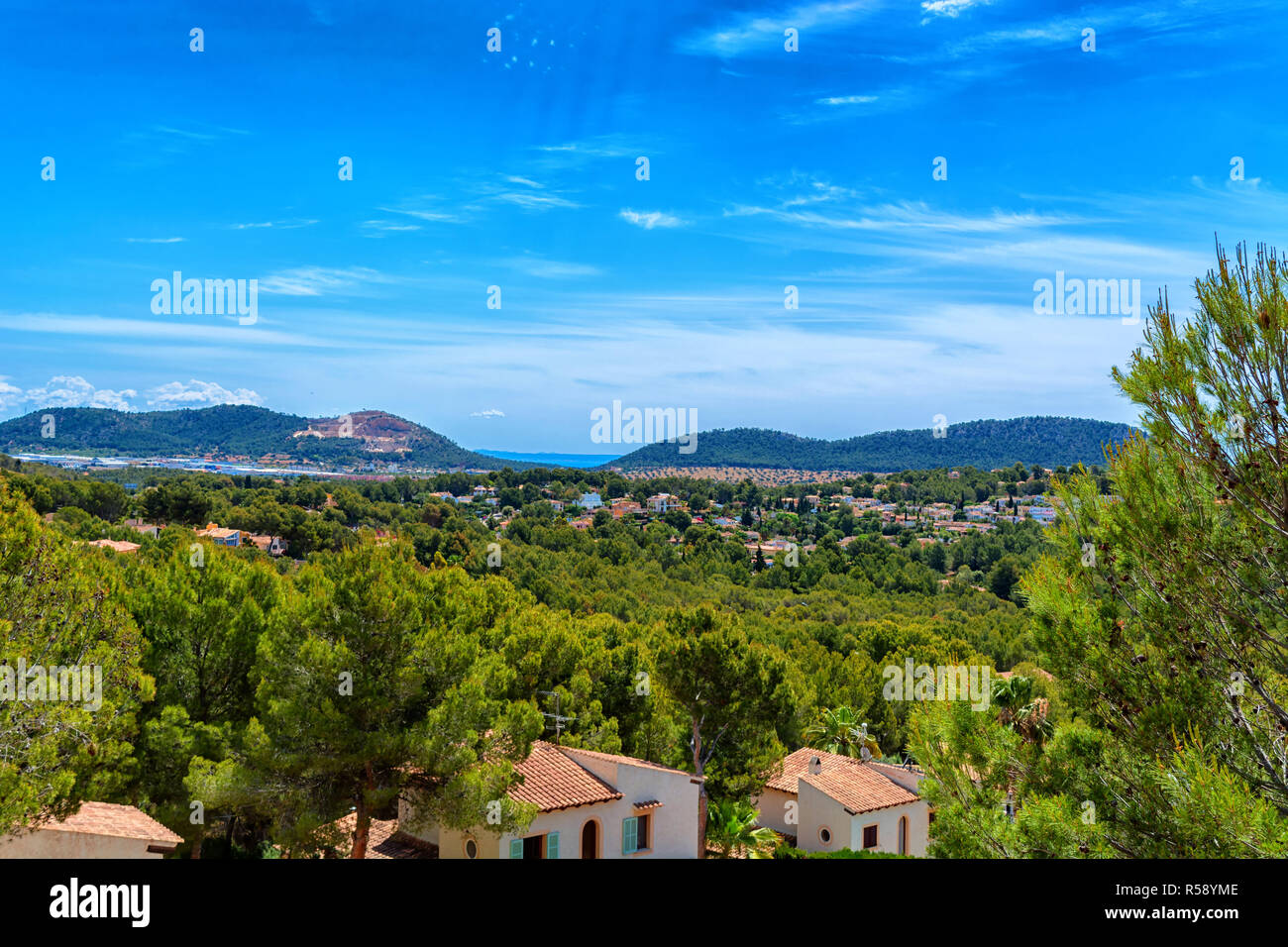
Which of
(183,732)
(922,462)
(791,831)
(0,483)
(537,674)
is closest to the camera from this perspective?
(0,483)

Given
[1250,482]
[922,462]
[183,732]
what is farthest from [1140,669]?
[922,462]

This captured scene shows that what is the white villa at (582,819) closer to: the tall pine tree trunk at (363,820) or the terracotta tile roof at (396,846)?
the terracotta tile roof at (396,846)

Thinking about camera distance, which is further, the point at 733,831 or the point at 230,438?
the point at 230,438

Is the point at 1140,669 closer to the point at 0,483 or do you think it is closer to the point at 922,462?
the point at 0,483

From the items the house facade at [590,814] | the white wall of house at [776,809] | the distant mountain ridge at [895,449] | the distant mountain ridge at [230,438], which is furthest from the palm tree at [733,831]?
the distant mountain ridge at [895,449]

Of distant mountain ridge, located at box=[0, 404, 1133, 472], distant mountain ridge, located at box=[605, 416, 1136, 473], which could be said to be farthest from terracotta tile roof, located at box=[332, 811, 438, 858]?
distant mountain ridge, located at box=[605, 416, 1136, 473]

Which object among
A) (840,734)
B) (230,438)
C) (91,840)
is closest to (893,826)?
(840,734)

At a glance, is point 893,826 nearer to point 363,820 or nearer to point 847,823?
point 847,823
